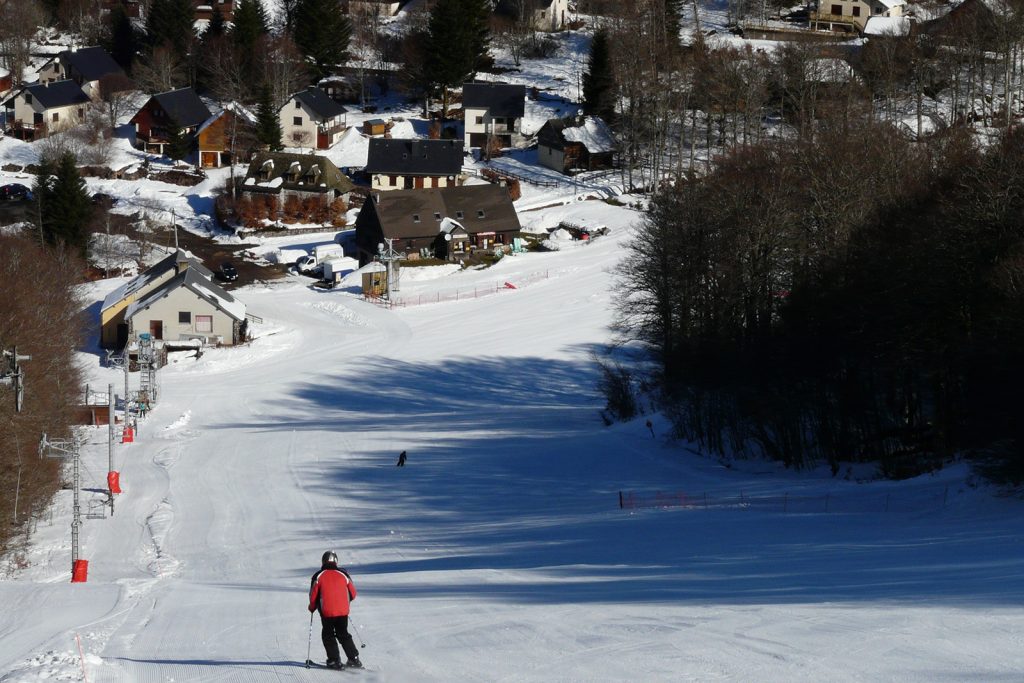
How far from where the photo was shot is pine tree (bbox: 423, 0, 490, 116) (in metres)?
80.1

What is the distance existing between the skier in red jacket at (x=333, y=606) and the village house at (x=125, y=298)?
3960 centimetres

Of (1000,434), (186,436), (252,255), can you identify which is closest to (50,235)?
(252,255)

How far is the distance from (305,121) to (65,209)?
2271cm

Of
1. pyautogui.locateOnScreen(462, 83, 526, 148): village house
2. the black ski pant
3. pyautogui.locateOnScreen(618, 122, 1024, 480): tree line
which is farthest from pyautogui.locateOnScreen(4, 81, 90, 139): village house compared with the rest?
the black ski pant

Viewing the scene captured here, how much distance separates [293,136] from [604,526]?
200 ft

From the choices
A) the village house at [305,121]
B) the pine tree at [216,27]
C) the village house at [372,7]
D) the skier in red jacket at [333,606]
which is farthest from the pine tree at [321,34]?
the skier in red jacket at [333,606]

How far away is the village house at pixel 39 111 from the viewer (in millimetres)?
80500

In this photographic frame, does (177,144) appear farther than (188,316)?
Yes

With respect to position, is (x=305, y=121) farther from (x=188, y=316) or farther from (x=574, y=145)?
(x=188, y=316)

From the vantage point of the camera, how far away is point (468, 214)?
198 feet

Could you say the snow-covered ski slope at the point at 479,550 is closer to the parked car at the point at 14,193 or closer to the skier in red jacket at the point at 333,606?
the skier in red jacket at the point at 333,606

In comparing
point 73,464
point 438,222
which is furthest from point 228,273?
point 73,464

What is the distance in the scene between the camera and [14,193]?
67562 mm

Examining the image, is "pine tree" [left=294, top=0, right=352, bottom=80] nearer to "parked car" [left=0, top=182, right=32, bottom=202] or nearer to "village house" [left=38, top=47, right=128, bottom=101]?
"village house" [left=38, top=47, right=128, bottom=101]
